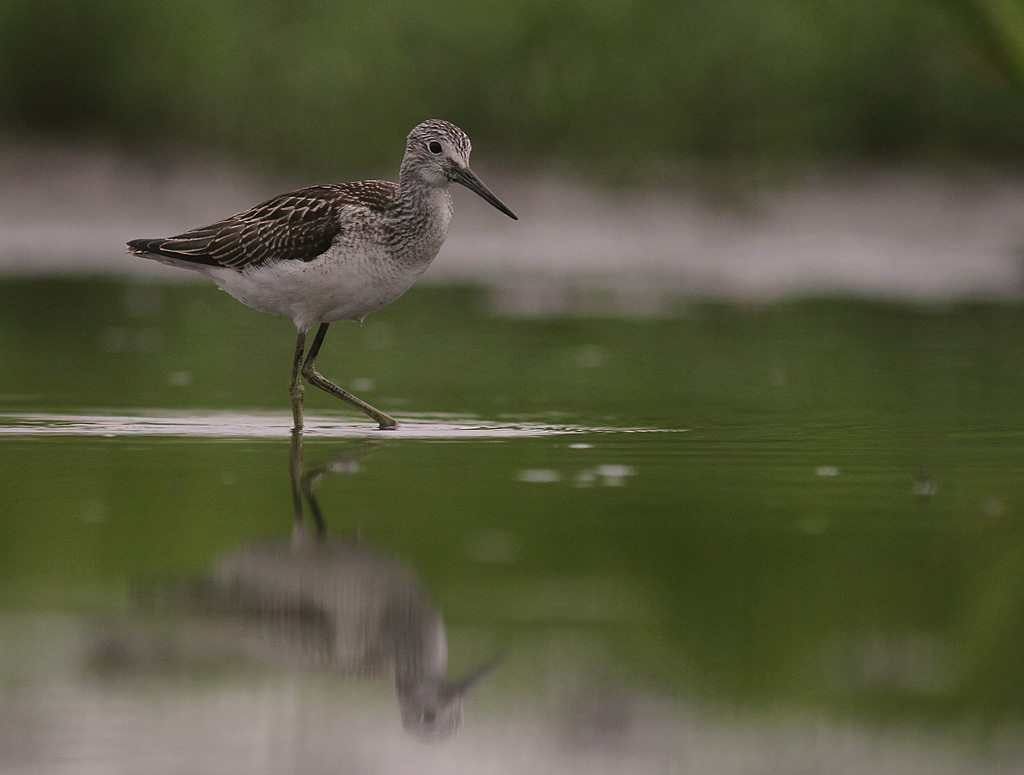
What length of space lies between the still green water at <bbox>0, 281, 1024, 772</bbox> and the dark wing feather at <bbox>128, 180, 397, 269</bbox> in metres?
0.77

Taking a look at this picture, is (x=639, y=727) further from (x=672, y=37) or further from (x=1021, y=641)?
(x=672, y=37)

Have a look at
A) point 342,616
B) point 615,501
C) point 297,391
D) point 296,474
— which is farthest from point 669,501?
point 297,391

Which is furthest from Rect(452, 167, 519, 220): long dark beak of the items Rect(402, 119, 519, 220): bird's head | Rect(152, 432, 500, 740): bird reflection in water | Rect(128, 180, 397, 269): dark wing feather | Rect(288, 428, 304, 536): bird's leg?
Rect(152, 432, 500, 740): bird reflection in water

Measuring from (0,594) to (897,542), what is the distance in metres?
2.77

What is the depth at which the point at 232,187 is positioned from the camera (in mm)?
20734

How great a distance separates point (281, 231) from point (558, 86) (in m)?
11.9

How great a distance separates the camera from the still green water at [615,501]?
15.5 feet

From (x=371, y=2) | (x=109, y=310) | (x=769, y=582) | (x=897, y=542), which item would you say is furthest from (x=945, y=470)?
(x=371, y=2)

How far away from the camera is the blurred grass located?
20.8 m

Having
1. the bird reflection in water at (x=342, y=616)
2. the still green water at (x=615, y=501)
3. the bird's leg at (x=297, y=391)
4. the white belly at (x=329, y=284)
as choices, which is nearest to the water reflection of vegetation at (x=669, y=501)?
the still green water at (x=615, y=501)

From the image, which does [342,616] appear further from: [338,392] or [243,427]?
[338,392]

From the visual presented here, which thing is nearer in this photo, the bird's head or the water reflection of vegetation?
the water reflection of vegetation

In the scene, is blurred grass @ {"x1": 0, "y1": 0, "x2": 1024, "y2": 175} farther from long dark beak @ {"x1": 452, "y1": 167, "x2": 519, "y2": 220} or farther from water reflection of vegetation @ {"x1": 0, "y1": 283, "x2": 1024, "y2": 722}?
long dark beak @ {"x1": 452, "y1": 167, "x2": 519, "y2": 220}

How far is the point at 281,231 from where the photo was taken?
9359 mm
